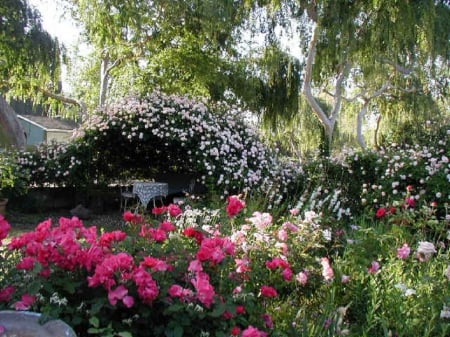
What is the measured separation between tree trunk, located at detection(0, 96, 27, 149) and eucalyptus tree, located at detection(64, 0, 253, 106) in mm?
→ 2824

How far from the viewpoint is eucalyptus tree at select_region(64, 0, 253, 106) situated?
9578mm

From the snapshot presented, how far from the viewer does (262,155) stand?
22.3 ft

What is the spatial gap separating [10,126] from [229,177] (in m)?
4.06

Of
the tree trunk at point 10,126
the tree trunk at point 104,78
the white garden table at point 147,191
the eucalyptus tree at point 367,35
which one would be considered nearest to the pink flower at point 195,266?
the white garden table at point 147,191

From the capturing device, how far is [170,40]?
10266 mm

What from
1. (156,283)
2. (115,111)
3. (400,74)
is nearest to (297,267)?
(156,283)

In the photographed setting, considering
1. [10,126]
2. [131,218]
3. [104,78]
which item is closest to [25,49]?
[10,126]

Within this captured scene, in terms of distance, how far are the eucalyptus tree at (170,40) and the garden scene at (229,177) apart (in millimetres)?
41

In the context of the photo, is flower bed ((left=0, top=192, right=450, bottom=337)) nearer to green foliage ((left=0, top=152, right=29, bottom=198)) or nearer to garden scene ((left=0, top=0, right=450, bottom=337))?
garden scene ((left=0, top=0, right=450, bottom=337))

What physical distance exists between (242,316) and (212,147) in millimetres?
4663

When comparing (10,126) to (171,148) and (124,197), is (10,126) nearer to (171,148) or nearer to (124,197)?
(124,197)

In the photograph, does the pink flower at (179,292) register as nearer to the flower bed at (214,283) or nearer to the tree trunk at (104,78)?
the flower bed at (214,283)

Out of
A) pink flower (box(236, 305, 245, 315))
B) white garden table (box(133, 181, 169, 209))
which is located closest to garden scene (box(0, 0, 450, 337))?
pink flower (box(236, 305, 245, 315))

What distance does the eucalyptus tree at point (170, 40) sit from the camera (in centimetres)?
958
